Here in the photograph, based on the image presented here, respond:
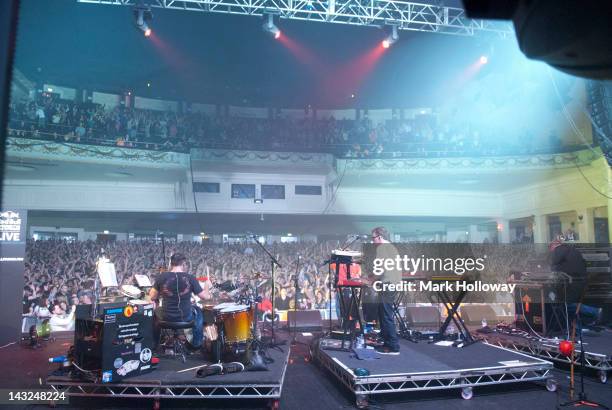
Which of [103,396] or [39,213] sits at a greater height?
[39,213]

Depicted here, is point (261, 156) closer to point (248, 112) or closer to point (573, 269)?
point (248, 112)

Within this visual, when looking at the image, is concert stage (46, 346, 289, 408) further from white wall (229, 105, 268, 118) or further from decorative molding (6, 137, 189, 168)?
white wall (229, 105, 268, 118)

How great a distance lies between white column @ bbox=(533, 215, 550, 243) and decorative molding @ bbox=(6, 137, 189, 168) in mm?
13213

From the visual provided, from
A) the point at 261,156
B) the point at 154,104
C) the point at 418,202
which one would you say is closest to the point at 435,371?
the point at 261,156

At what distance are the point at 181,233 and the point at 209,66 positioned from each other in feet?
23.2

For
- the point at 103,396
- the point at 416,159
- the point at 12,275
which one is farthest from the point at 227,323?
the point at 416,159

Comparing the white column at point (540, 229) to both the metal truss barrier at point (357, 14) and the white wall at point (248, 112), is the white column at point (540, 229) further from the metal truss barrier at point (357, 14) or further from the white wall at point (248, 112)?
the white wall at point (248, 112)

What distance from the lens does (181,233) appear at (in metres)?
16.9

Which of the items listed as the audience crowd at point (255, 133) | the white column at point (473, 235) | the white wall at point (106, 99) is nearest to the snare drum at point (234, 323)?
the audience crowd at point (255, 133)

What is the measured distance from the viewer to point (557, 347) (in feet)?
17.9

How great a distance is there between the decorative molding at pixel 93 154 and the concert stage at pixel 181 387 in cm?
954

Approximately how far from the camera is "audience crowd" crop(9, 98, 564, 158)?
12.7 m

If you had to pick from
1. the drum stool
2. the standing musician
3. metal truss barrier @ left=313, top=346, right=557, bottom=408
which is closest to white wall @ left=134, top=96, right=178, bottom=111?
the drum stool

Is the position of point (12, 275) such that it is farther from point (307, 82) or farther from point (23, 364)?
point (307, 82)
